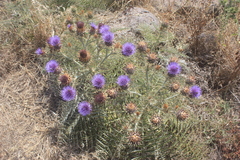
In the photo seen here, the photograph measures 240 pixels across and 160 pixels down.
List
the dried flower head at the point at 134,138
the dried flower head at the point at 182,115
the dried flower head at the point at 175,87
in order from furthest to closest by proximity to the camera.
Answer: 1. the dried flower head at the point at 175,87
2. the dried flower head at the point at 182,115
3. the dried flower head at the point at 134,138

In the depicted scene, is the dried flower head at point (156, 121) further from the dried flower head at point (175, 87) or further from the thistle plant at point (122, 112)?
the dried flower head at point (175, 87)

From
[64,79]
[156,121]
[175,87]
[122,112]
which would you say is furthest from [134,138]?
[64,79]

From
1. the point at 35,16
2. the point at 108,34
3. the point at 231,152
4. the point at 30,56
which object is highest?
the point at 108,34

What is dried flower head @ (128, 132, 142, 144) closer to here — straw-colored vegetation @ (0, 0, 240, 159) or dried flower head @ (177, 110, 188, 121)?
straw-colored vegetation @ (0, 0, 240, 159)

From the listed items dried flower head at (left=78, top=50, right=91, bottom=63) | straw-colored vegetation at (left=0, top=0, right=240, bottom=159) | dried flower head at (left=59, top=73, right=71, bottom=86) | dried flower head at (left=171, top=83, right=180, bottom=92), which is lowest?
straw-colored vegetation at (left=0, top=0, right=240, bottom=159)

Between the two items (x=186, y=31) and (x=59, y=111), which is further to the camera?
(x=186, y=31)

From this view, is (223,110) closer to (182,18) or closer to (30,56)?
(182,18)

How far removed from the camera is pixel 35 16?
3289 mm

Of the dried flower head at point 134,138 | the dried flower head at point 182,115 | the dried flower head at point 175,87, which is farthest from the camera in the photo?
the dried flower head at point 175,87

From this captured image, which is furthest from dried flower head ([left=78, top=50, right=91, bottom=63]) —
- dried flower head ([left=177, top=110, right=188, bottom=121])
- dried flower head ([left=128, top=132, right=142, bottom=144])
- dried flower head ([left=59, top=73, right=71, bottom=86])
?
dried flower head ([left=177, top=110, right=188, bottom=121])

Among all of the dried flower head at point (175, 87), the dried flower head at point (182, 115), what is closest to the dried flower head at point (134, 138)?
the dried flower head at point (182, 115)

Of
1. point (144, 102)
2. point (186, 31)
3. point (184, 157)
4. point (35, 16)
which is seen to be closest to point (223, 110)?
point (184, 157)

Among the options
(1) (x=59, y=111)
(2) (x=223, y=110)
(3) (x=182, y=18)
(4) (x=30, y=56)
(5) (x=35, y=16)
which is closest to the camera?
(1) (x=59, y=111)

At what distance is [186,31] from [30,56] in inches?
105
